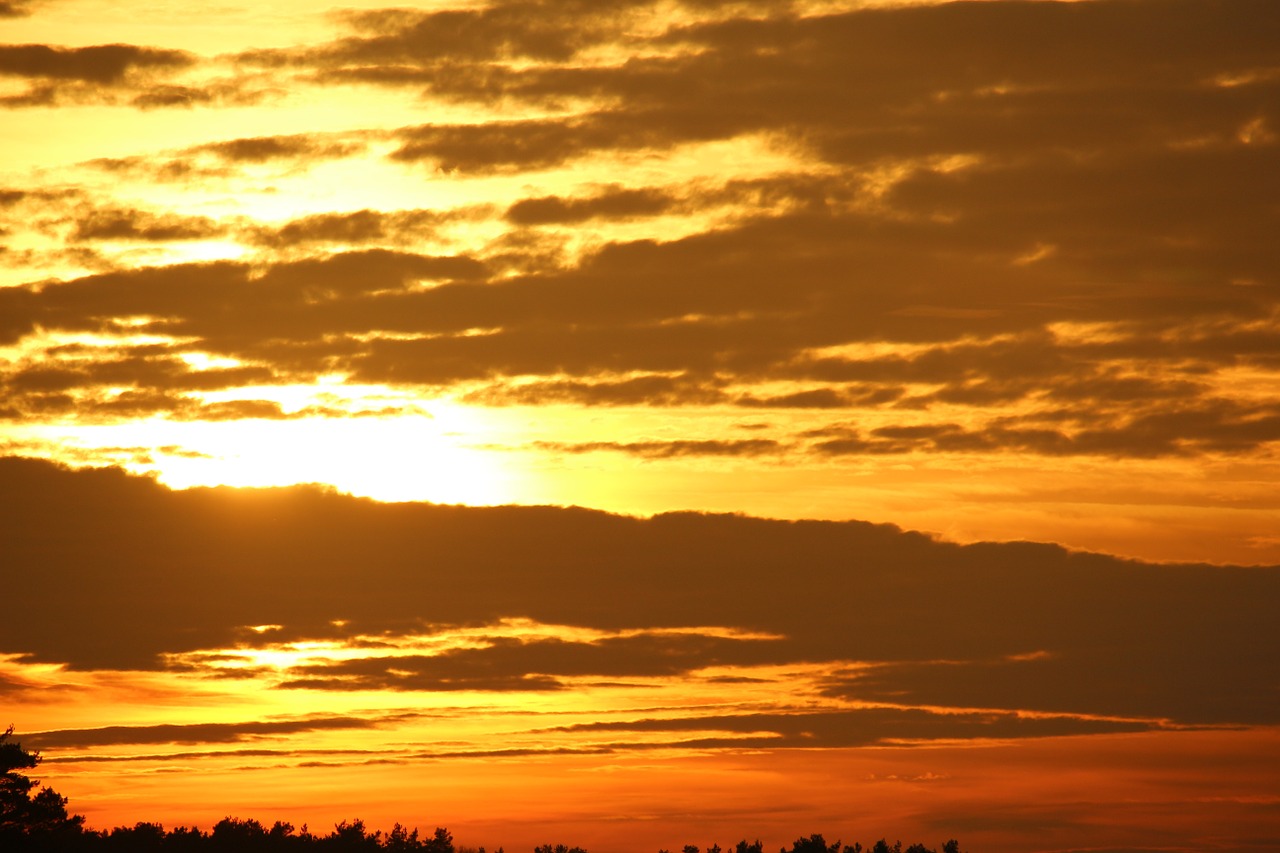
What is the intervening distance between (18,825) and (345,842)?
8628 centimetres

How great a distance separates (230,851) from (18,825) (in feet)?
231

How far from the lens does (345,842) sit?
199 meters

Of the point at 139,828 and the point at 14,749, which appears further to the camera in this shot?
the point at 139,828

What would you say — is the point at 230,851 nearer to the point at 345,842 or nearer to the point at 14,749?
the point at 345,842

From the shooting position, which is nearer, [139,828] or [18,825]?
[18,825]

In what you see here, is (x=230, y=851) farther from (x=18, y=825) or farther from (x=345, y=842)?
(x=18, y=825)

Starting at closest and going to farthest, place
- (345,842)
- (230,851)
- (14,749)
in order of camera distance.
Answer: (14,749) → (230,851) → (345,842)

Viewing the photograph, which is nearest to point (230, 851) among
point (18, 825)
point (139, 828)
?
point (139, 828)

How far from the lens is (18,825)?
115m

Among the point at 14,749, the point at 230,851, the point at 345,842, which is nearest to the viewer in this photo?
the point at 14,749

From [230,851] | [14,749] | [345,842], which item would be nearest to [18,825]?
[14,749]

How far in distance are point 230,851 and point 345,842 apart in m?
17.8

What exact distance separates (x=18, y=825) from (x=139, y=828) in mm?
76703

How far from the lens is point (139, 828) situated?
189125 mm
